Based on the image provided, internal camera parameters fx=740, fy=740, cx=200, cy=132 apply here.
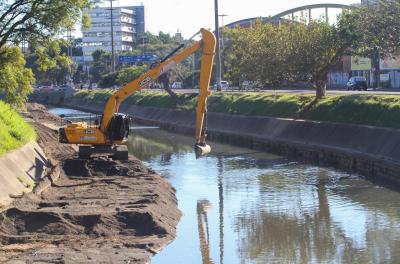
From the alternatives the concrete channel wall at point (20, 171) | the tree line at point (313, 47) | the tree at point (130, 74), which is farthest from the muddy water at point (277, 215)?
the tree at point (130, 74)

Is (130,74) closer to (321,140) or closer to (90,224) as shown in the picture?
(321,140)

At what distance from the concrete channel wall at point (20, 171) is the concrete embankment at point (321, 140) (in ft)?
42.9

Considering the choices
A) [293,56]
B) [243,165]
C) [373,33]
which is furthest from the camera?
[293,56]

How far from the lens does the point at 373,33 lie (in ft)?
130

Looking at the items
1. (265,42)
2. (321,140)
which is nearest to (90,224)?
(321,140)

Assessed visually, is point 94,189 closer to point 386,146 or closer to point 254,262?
point 254,262

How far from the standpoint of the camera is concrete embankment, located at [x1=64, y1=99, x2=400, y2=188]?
30.6m

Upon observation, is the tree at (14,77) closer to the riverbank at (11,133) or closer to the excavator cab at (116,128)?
the riverbank at (11,133)

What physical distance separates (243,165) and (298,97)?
44.8ft

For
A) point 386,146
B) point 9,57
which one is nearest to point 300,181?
point 386,146

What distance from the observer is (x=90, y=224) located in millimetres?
18516

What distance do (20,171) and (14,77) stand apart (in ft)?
13.2

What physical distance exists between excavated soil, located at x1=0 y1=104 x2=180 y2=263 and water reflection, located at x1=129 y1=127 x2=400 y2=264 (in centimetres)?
62

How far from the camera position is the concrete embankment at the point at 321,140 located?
3061cm
